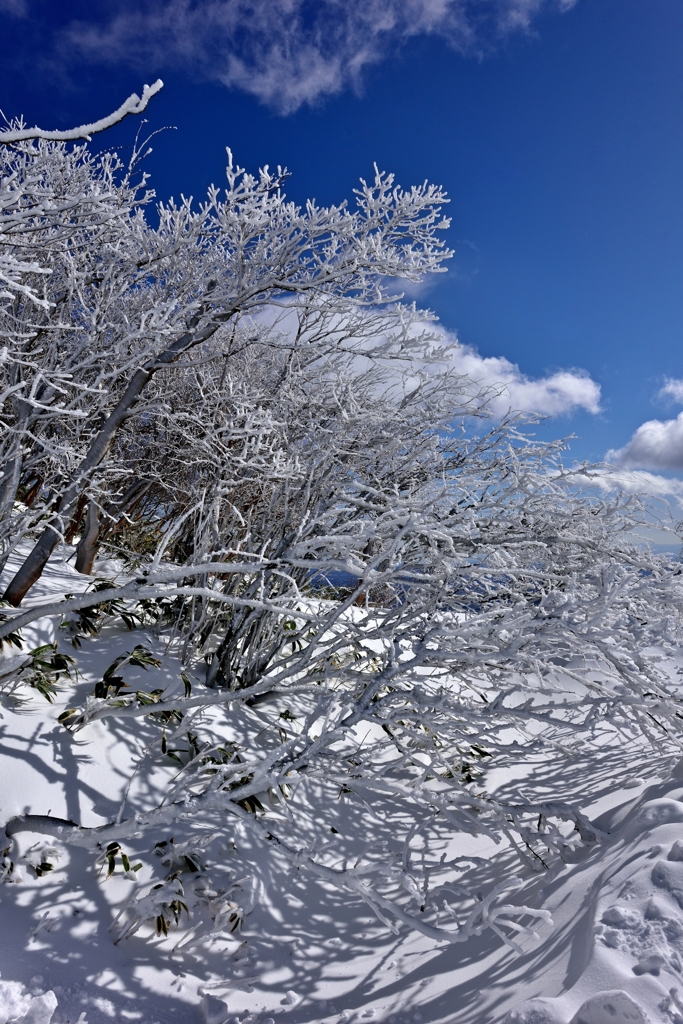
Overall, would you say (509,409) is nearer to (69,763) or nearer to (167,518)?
(69,763)

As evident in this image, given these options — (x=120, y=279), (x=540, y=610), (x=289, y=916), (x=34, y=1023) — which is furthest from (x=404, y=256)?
(x=34, y=1023)

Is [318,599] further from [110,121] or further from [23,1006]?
[110,121]

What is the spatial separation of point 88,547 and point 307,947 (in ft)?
17.5

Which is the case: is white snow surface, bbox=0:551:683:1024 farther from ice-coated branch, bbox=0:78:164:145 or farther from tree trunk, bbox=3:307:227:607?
ice-coated branch, bbox=0:78:164:145

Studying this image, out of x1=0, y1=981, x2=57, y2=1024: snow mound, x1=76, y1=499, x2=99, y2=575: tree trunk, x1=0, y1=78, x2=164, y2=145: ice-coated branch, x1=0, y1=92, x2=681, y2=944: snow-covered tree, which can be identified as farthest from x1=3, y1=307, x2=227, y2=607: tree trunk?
x1=0, y1=981, x2=57, y2=1024: snow mound

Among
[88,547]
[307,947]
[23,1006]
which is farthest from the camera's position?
[88,547]

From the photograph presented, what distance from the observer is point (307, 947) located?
3.37 metres

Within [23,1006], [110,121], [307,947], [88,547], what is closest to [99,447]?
[88,547]

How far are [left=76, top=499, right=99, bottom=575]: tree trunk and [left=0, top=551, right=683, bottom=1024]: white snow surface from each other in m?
3.10

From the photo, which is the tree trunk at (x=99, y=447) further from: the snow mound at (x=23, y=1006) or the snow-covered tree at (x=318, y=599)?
the snow mound at (x=23, y=1006)

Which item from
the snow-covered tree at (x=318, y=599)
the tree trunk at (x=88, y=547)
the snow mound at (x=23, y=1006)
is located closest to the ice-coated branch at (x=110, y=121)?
the snow-covered tree at (x=318, y=599)

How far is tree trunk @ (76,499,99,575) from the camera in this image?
275 inches

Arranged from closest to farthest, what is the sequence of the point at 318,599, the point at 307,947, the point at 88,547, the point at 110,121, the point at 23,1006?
the point at 110,121
the point at 23,1006
the point at 307,947
the point at 318,599
the point at 88,547

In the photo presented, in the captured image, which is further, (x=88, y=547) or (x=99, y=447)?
(x=88, y=547)
